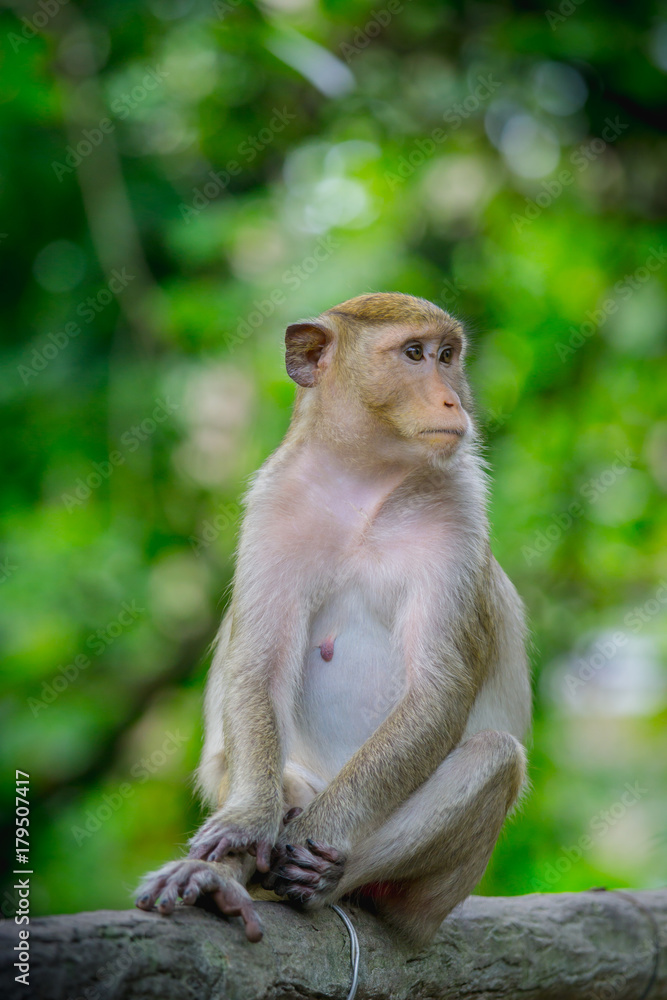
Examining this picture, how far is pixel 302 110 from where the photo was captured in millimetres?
7531

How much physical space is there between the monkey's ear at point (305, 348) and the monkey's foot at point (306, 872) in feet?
6.08

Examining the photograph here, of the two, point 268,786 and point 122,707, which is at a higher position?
point 268,786

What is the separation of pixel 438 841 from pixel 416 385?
5.53 feet

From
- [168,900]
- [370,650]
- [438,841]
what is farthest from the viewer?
[370,650]

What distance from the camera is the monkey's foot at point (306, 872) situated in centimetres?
328

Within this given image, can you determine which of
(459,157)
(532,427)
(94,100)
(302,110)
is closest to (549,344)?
(532,427)

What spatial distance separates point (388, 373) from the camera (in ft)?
13.4

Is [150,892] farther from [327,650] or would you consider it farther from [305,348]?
[305,348]

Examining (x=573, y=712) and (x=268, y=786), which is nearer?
(x=268, y=786)

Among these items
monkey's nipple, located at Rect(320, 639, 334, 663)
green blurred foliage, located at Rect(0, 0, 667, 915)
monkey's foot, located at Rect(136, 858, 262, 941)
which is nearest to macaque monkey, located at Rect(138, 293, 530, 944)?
monkey's nipple, located at Rect(320, 639, 334, 663)

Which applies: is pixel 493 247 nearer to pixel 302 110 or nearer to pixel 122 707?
pixel 302 110

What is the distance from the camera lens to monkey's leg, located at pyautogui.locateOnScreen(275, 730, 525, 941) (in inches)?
138

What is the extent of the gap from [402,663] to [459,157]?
190 inches

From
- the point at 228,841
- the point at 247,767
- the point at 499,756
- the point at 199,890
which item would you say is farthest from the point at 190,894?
the point at 499,756
